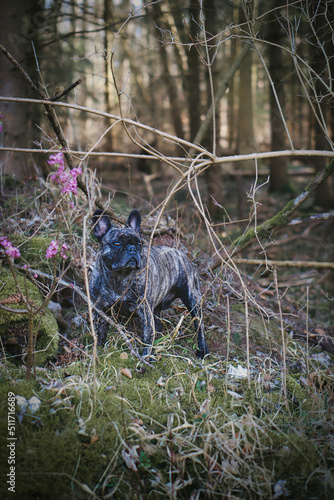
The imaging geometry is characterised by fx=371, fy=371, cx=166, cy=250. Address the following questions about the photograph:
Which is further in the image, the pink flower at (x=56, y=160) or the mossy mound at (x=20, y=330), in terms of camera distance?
the mossy mound at (x=20, y=330)

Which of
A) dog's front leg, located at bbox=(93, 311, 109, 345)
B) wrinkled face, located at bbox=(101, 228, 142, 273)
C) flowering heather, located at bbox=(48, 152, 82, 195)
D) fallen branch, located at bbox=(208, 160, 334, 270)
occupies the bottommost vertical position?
dog's front leg, located at bbox=(93, 311, 109, 345)

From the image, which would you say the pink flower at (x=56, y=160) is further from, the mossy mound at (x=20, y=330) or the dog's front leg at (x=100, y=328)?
the dog's front leg at (x=100, y=328)

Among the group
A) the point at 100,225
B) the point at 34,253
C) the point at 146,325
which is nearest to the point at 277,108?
the point at 34,253

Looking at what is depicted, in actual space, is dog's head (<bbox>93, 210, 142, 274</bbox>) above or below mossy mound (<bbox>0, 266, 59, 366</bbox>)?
above

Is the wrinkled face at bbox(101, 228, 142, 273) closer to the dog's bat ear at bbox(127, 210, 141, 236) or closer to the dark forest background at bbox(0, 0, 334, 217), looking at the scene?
the dog's bat ear at bbox(127, 210, 141, 236)

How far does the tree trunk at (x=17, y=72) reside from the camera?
22.8ft

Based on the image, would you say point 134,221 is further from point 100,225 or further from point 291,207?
point 291,207

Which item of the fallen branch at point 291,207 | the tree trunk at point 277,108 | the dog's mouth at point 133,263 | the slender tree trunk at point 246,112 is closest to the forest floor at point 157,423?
the dog's mouth at point 133,263

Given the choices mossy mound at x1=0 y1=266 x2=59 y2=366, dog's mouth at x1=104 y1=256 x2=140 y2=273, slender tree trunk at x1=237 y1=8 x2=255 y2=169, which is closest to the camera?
dog's mouth at x1=104 y1=256 x2=140 y2=273

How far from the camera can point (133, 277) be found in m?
3.63

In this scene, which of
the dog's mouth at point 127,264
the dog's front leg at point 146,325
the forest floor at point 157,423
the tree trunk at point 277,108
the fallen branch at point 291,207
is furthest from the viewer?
the tree trunk at point 277,108

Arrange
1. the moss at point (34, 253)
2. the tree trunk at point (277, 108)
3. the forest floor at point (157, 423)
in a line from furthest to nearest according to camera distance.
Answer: the tree trunk at point (277, 108) < the moss at point (34, 253) < the forest floor at point (157, 423)

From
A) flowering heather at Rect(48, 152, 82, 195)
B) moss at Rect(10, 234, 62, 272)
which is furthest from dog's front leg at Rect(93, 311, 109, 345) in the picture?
flowering heather at Rect(48, 152, 82, 195)

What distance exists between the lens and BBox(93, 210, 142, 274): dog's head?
3396mm
